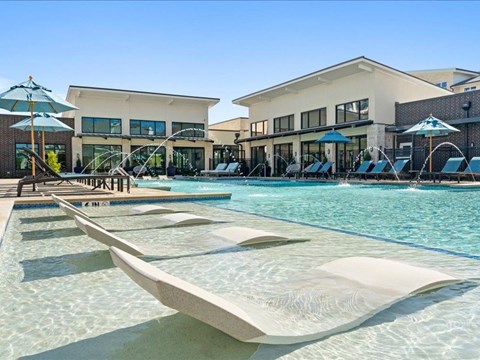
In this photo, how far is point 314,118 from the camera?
23891 mm

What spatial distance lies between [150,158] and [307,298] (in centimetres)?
2599

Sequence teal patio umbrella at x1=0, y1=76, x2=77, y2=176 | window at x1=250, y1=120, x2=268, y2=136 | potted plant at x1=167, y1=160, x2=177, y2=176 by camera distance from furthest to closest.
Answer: window at x1=250, y1=120, x2=268, y2=136
potted plant at x1=167, y1=160, x2=177, y2=176
teal patio umbrella at x1=0, y1=76, x2=77, y2=176

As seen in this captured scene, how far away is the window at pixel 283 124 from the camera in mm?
25947

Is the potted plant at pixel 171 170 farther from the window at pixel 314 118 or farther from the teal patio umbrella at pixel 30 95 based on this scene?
the teal patio umbrella at pixel 30 95

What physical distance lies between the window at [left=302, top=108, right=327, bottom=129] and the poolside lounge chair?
68.4ft

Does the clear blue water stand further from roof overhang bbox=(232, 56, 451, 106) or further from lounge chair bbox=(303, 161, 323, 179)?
roof overhang bbox=(232, 56, 451, 106)

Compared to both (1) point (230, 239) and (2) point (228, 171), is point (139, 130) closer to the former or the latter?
(2) point (228, 171)

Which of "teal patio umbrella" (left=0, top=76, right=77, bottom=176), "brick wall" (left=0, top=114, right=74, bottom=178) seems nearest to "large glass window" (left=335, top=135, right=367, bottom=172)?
"teal patio umbrella" (left=0, top=76, right=77, bottom=176)

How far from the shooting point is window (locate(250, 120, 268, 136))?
2847cm

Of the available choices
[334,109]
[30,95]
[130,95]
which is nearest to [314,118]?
[334,109]

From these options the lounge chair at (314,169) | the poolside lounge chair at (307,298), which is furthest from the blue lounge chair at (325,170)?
the poolside lounge chair at (307,298)

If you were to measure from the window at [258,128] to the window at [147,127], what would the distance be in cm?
645

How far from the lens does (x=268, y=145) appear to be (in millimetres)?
27438

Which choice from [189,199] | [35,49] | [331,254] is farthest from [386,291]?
[35,49]
